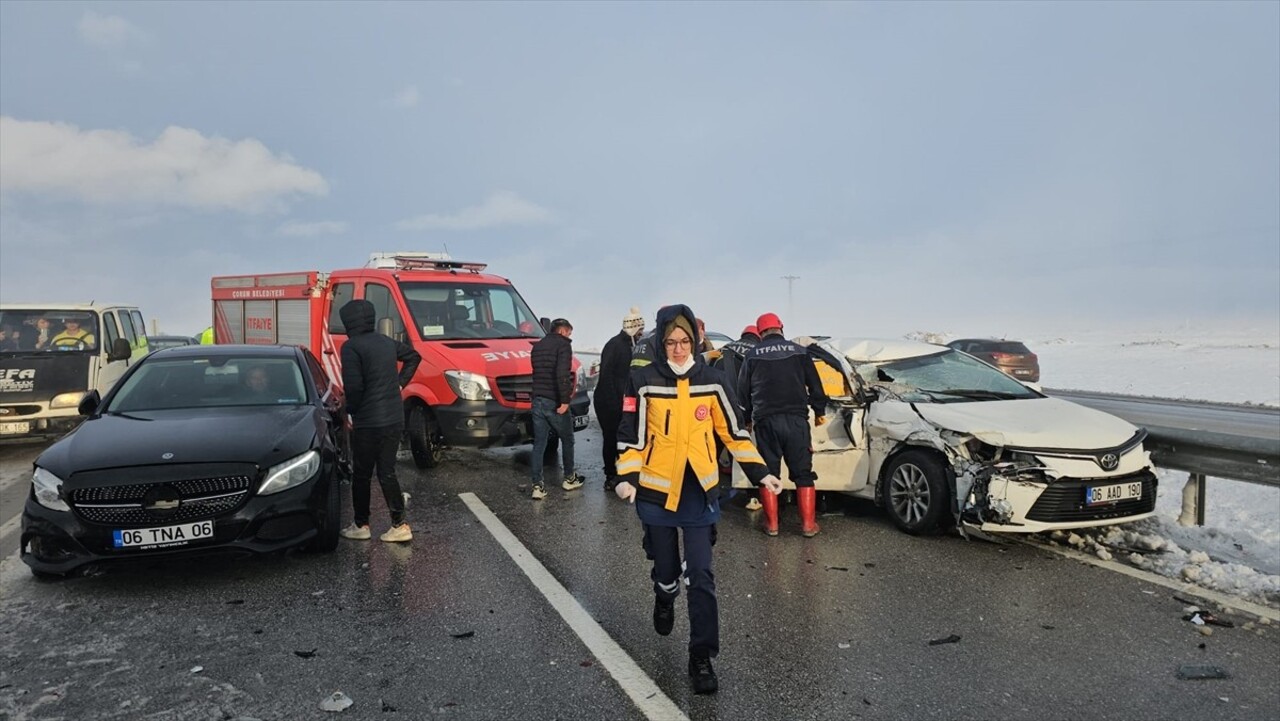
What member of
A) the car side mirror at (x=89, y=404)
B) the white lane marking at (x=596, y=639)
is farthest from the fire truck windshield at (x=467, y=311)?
the white lane marking at (x=596, y=639)

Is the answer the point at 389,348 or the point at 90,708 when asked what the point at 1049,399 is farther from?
the point at 90,708

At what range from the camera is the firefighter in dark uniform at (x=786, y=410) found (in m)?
6.00

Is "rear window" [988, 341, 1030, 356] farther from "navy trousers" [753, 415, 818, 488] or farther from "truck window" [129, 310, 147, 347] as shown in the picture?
"truck window" [129, 310, 147, 347]

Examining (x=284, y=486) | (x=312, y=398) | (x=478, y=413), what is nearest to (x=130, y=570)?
(x=284, y=486)

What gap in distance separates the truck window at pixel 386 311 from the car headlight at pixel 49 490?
423 centimetres

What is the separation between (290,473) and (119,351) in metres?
6.88

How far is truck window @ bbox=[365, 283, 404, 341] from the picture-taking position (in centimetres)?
884

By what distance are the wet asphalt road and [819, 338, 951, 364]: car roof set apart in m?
2.01

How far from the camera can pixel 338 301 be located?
996 cm

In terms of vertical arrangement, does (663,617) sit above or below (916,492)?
below

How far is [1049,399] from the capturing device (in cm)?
662

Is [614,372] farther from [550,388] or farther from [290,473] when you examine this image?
[290,473]

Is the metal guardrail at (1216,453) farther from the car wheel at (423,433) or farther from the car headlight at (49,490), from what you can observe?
the car headlight at (49,490)

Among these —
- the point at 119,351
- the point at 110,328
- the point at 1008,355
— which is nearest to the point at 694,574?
the point at 119,351
